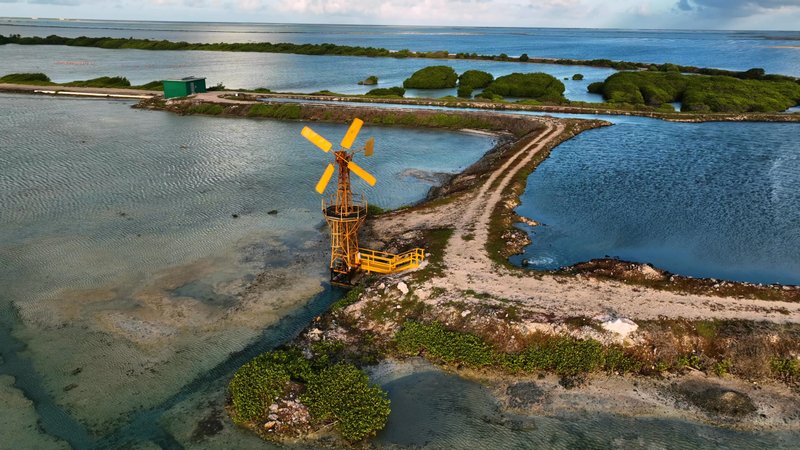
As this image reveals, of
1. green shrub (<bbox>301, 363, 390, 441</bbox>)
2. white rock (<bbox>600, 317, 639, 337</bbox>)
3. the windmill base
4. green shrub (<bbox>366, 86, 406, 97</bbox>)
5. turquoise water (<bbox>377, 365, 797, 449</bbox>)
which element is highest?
green shrub (<bbox>366, 86, 406, 97</bbox>)

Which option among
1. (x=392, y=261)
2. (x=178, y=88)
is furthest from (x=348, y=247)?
(x=178, y=88)

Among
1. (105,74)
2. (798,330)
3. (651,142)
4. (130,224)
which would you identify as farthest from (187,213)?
(105,74)

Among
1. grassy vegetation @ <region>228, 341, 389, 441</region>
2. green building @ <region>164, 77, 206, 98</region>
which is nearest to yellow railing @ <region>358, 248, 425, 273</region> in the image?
grassy vegetation @ <region>228, 341, 389, 441</region>

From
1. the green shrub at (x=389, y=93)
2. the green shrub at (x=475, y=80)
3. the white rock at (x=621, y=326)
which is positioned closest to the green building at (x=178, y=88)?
the green shrub at (x=389, y=93)

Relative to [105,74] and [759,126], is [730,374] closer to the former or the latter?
[759,126]

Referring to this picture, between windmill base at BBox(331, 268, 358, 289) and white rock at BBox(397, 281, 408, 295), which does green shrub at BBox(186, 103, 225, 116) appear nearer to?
windmill base at BBox(331, 268, 358, 289)

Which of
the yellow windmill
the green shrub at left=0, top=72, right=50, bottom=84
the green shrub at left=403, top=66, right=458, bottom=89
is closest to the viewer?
the yellow windmill
